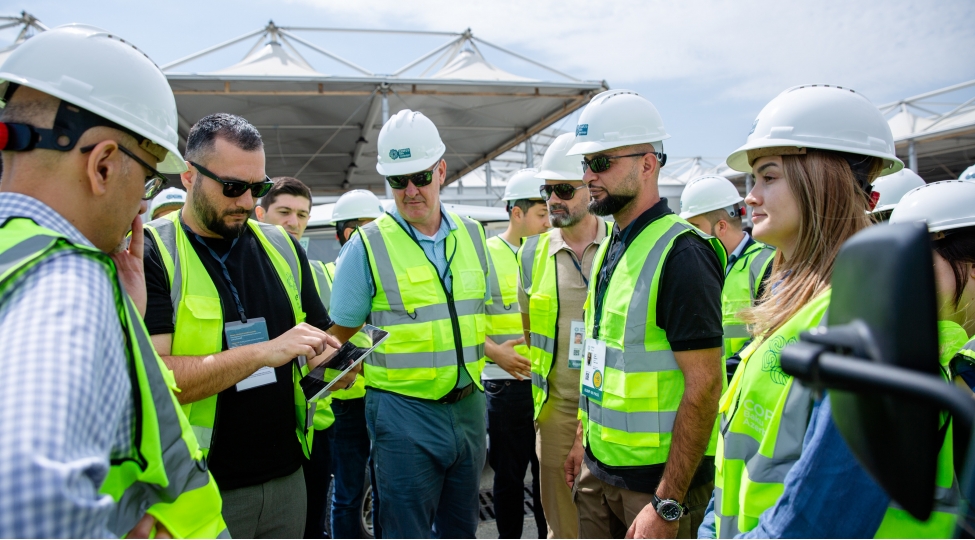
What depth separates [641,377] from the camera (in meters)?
2.35

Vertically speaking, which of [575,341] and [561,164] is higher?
[561,164]

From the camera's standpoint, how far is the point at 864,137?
1620mm

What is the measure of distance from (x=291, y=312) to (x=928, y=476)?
8.21 feet

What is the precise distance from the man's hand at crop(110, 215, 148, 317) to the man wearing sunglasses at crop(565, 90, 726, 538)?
5.85 ft

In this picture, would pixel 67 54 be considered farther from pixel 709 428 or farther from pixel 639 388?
pixel 709 428

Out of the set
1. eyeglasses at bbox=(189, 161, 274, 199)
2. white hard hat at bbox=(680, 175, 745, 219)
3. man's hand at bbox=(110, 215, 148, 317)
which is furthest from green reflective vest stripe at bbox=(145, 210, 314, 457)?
white hard hat at bbox=(680, 175, 745, 219)

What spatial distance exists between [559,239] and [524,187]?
176 centimetres


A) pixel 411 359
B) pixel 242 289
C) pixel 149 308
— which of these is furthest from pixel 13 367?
pixel 411 359

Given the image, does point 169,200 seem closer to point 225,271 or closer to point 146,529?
point 225,271

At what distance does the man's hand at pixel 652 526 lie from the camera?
218 centimetres

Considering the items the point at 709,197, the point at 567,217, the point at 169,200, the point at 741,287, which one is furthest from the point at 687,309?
the point at 169,200

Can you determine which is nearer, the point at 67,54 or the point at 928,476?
the point at 928,476

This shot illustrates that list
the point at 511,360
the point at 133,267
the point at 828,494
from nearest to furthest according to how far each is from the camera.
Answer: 1. the point at 828,494
2. the point at 133,267
3. the point at 511,360

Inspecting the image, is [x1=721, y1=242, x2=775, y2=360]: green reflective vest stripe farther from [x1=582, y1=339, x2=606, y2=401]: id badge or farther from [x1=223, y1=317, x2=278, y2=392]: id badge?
[x1=223, y1=317, x2=278, y2=392]: id badge
